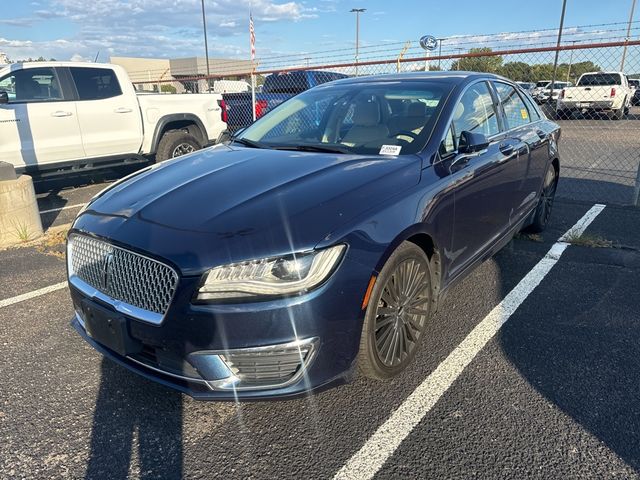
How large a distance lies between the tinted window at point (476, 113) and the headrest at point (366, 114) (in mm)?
555

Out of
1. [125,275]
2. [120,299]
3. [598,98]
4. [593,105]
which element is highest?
[125,275]

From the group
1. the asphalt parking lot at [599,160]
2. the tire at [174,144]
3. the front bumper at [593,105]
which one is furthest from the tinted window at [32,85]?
the front bumper at [593,105]

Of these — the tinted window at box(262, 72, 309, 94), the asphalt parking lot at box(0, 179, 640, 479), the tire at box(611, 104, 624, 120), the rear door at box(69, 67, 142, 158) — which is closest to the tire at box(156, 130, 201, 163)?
the rear door at box(69, 67, 142, 158)

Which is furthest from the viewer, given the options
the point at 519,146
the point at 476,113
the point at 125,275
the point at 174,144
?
the point at 174,144

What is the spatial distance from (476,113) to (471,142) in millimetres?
658

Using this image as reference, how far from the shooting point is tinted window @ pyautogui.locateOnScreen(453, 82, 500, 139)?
3406 millimetres

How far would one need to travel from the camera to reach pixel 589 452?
7.38 feet

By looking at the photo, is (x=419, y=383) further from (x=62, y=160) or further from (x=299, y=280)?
(x=62, y=160)

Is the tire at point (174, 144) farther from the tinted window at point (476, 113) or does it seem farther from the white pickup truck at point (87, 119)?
the tinted window at point (476, 113)

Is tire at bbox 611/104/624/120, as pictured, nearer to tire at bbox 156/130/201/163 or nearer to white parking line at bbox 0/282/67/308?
tire at bbox 156/130/201/163

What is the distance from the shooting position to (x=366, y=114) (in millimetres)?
3584

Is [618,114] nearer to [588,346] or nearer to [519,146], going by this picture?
[519,146]

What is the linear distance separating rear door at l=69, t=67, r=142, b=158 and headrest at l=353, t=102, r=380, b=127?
497cm

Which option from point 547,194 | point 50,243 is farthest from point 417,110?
point 50,243
